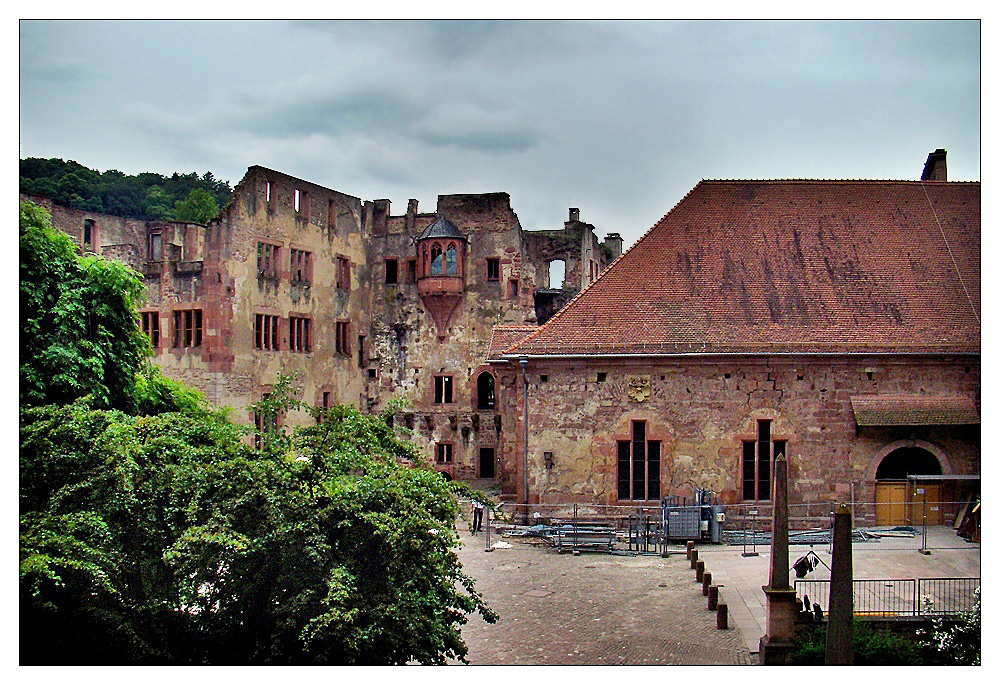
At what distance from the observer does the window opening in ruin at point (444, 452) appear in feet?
118

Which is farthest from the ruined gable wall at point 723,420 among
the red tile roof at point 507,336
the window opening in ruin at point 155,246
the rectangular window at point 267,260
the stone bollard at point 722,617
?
the window opening in ruin at point 155,246

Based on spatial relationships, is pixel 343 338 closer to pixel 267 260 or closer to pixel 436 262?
pixel 436 262

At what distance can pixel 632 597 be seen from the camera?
642 inches

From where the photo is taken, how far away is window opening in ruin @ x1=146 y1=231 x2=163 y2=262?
30.5 m

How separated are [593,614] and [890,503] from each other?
10426mm

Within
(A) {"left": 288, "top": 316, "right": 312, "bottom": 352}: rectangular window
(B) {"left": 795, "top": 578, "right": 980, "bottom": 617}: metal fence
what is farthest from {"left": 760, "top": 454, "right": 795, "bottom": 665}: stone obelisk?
(A) {"left": 288, "top": 316, "right": 312, "bottom": 352}: rectangular window

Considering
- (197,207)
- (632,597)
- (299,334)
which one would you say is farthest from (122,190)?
(632,597)

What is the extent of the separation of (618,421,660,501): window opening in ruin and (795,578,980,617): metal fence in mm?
6381

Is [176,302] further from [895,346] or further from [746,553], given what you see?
[895,346]

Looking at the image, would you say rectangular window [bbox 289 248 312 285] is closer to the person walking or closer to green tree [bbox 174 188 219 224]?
the person walking

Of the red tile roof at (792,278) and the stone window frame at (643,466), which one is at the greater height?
the red tile roof at (792,278)

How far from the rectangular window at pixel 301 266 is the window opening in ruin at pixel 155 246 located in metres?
4.72

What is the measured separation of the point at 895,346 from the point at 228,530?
701 inches

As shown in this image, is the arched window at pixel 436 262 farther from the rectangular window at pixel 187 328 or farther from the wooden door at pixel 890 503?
the wooden door at pixel 890 503
